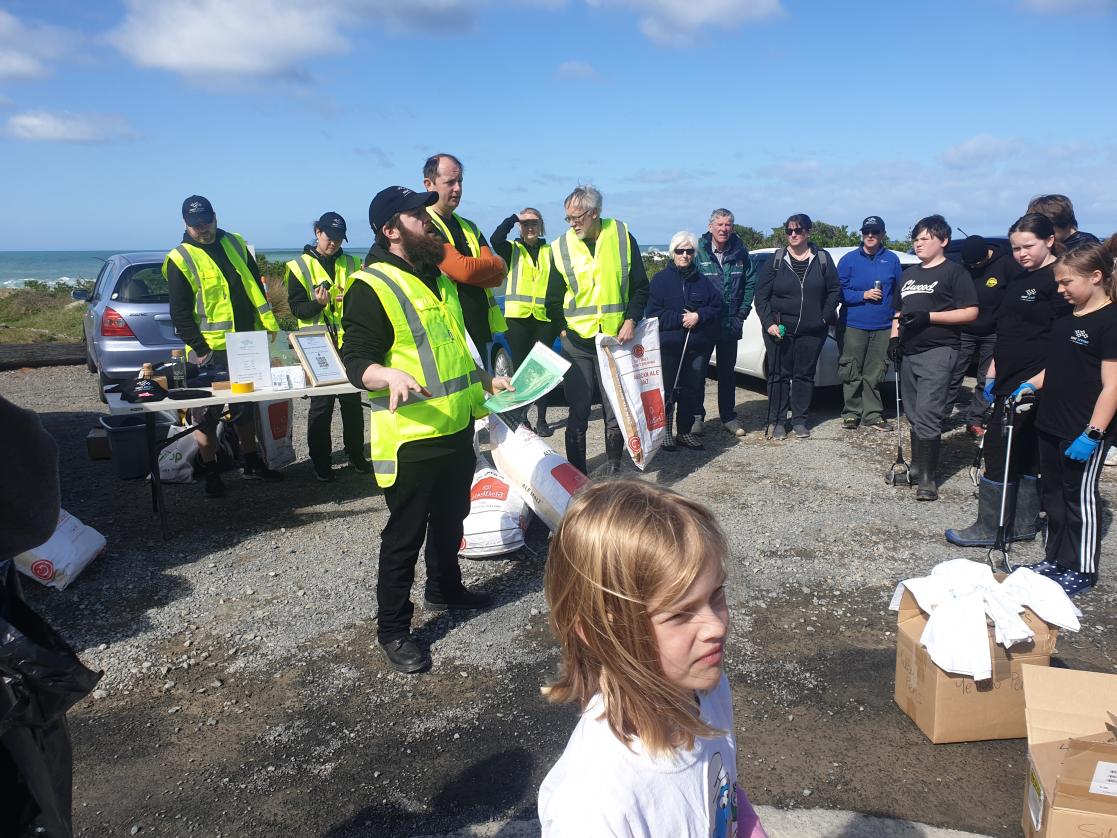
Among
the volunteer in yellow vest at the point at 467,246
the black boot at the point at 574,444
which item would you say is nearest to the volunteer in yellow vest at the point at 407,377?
the volunteer in yellow vest at the point at 467,246

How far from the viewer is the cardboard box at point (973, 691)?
2.92m

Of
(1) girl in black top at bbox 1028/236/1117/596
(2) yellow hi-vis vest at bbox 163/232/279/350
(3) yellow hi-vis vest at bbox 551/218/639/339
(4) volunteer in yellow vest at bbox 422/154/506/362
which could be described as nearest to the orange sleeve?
(4) volunteer in yellow vest at bbox 422/154/506/362

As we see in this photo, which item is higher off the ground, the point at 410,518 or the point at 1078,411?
the point at 1078,411

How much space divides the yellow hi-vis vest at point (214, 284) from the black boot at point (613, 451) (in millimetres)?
3043

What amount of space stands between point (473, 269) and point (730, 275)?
3839 mm

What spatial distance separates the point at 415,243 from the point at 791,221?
505cm

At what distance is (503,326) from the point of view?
5320mm

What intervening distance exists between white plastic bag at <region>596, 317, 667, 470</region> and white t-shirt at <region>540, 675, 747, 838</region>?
15.3 ft

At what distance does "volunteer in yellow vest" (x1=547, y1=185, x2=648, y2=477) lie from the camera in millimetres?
6094

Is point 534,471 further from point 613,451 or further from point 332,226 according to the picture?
point 332,226

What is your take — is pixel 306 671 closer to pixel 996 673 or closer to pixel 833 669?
pixel 833 669

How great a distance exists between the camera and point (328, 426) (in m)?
6.41

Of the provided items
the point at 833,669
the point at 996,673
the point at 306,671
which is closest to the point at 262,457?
the point at 306,671

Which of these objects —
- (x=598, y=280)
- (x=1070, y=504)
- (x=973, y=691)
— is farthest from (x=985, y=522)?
(x=598, y=280)
